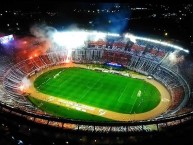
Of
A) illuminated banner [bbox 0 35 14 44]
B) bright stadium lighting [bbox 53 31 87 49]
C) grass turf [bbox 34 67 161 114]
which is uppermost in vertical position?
illuminated banner [bbox 0 35 14 44]

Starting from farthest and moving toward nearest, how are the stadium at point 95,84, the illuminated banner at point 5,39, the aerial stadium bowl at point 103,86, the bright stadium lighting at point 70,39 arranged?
the bright stadium lighting at point 70,39, the illuminated banner at point 5,39, the aerial stadium bowl at point 103,86, the stadium at point 95,84

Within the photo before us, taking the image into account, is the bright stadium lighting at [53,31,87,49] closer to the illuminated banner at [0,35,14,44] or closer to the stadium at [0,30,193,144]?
the stadium at [0,30,193,144]

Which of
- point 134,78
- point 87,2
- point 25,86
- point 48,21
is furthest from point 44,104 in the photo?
point 87,2

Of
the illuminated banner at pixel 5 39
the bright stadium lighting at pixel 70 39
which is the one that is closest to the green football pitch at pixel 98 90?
the bright stadium lighting at pixel 70 39

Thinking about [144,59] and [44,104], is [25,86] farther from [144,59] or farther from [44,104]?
[144,59]

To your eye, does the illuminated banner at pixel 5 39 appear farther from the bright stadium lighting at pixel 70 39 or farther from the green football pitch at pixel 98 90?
the bright stadium lighting at pixel 70 39

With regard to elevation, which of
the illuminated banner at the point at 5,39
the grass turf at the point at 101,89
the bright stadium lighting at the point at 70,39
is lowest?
the grass turf at the point at 101,89

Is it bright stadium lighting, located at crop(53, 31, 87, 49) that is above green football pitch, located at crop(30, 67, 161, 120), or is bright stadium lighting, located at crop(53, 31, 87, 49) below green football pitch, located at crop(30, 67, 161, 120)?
above

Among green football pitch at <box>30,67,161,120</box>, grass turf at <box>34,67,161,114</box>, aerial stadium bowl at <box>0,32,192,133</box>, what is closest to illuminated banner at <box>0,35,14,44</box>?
aerial stadium bowl at <box>0,32,192,133</box>
